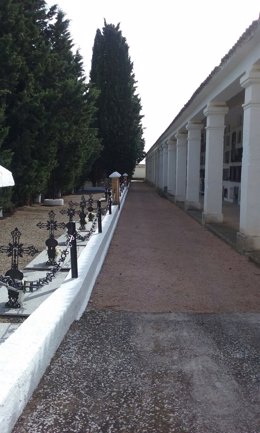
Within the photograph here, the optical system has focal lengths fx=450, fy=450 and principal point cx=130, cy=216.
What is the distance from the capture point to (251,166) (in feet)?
29.9

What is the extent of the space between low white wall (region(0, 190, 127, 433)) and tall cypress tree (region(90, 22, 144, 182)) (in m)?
32.1

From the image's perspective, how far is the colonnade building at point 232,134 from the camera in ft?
29.3

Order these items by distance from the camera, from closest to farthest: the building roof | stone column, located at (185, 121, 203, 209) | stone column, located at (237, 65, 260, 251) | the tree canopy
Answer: the building roof → stone column, located at (237, 65, 260, 251) → the tree canopy → stone column, located at (185, 121, 203, 209)

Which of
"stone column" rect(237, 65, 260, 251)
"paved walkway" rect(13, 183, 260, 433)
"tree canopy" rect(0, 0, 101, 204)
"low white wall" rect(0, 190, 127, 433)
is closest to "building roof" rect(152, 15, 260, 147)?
"stone column" rect(237, 65, 260, 251)

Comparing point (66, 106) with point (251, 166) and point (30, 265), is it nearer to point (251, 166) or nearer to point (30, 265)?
point (251, 166)

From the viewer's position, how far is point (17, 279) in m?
5.38

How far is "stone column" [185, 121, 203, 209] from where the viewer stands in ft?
57.3

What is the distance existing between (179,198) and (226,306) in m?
17.5

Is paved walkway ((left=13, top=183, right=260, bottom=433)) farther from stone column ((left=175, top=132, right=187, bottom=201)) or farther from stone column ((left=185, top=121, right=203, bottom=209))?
stone column ((left=175, top=132, right=187, bottom=201))

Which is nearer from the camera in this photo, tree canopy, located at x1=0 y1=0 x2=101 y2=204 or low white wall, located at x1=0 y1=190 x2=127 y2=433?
low white wall, located at x1=0 y1=190 x2=127 y2=433

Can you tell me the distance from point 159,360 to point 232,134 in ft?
72.9

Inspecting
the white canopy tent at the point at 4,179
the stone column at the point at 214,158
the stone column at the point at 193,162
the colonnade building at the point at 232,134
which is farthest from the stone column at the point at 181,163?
the white canopy tent at the point at 4,179

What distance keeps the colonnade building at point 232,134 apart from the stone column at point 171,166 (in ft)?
7.71

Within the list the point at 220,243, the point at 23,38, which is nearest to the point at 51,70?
the point at 23,38
